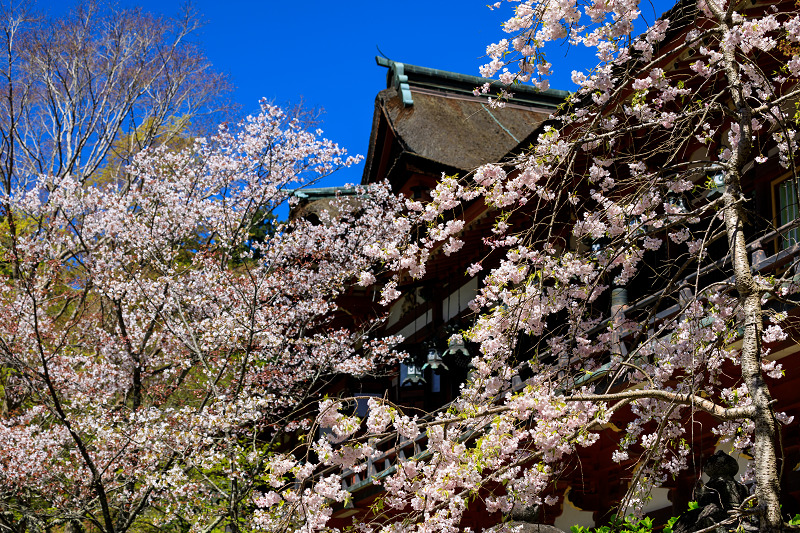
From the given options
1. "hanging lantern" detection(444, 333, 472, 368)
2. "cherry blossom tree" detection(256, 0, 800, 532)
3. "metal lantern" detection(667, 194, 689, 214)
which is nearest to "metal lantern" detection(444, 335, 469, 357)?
"hanging lantern" detection(444, 333, 472, 368)

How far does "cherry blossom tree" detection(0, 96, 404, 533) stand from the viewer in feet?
36.2

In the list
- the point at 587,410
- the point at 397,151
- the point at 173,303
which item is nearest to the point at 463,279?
the point at 397,151

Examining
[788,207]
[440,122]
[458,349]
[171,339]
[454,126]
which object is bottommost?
[788,207]

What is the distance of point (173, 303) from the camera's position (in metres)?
12.4

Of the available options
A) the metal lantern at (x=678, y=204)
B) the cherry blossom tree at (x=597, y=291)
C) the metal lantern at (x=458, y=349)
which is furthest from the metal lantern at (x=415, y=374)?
the cherry blossom tree at (x=597, y=291)

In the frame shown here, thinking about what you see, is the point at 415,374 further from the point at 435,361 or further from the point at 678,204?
the point at 678,204

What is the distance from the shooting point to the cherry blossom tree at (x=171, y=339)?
11.0 meters

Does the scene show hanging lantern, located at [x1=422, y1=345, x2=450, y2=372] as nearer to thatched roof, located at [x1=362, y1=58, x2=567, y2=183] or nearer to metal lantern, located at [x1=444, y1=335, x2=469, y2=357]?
metal lantern, located at [x1=444, y1=335, x2=469, y2=357]

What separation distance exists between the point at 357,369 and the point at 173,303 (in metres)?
3.43

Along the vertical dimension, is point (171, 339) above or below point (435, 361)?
above

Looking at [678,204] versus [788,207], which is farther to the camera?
[788,207]

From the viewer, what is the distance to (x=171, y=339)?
13.1 meters

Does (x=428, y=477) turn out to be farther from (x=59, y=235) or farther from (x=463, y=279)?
(x=59, y=235)

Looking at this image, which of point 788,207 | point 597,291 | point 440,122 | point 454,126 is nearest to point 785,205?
point 788,207
